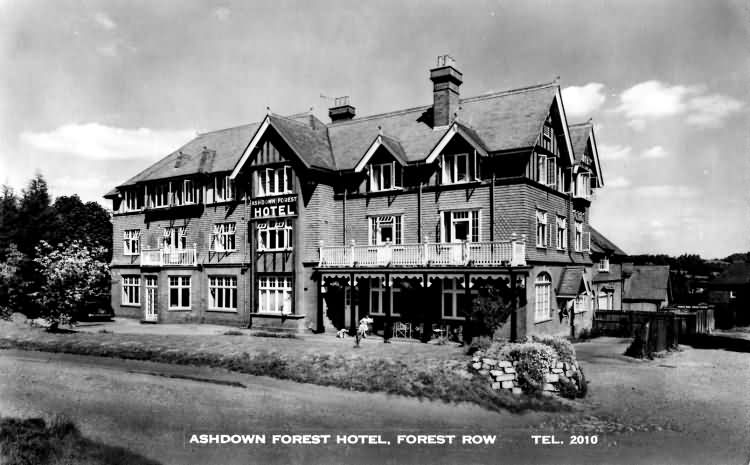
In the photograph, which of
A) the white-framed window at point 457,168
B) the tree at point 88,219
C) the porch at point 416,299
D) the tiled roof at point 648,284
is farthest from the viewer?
the tree at point 88,219

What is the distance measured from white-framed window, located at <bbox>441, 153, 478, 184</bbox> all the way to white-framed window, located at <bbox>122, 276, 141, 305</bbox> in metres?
25.2

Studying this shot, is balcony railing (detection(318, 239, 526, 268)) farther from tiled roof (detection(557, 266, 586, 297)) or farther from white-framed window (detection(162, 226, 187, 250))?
white-framed window (detection(162, 226, 187, 250))

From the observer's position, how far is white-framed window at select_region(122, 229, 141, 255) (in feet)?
136

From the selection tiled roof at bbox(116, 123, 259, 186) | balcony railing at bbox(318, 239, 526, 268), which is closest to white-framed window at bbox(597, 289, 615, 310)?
balcony railing at bbox(318, 239, 526, 268)

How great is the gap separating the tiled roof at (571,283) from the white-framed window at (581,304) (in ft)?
6.08

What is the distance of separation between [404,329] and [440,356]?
7.21 meters

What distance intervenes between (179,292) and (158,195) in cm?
760

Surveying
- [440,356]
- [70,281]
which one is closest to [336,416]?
[440,356]

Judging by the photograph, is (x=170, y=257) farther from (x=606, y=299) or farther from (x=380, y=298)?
(x=606, y=299)

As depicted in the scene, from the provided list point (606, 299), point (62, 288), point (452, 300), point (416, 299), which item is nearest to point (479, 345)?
point (452, 300)

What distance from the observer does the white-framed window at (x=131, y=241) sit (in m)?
41.4

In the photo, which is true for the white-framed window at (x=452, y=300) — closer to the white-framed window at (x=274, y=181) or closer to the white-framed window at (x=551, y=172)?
→ the white-framed window at (x=551, y=172)

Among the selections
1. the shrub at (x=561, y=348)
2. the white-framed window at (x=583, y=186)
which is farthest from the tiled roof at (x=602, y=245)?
the shrub at (x=561, y=348)

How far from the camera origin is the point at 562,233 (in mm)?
31781
